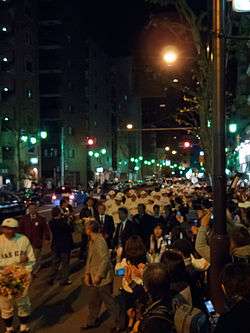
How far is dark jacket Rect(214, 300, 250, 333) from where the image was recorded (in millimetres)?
3283

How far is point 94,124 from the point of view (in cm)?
9562

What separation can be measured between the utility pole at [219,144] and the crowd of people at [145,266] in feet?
0.52

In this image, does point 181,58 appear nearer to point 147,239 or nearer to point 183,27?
point 183,27

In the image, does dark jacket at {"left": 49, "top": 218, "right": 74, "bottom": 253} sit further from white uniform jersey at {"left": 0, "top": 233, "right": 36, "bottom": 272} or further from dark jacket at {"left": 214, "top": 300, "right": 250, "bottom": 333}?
dark jacket at {"left": 214, "top": 300, "right": 250, "bottom": 333}

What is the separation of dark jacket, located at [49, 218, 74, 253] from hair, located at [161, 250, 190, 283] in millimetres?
7817

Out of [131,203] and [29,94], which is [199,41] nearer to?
[131,203]

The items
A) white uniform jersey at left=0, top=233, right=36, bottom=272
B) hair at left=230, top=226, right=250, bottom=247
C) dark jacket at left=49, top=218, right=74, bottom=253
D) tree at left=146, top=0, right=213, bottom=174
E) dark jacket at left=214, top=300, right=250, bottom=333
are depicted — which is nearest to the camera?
dark jacket at left=214, top=300, right=250, bottom=333

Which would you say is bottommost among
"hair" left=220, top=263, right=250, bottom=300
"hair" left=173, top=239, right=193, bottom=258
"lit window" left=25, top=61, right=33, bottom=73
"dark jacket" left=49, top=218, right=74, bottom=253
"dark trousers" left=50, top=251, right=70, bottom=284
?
"dark trousers" left=50, top=251, right=70, bottom=284

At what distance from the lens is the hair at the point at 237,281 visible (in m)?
3.63

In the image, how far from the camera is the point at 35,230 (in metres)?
13.4

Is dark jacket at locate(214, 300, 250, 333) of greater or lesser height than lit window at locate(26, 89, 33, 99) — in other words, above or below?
below

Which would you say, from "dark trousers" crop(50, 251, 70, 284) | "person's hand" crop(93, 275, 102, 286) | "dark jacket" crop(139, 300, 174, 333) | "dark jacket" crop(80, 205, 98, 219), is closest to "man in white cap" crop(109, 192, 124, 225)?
"dark jacket" crop(80, 205, 98, 219)

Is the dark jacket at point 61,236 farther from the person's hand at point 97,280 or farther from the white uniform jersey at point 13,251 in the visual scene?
the white uniform jersey at point 13,251

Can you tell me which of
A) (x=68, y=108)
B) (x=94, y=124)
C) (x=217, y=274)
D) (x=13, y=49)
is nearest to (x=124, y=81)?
(x=94, y=124)
